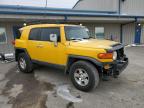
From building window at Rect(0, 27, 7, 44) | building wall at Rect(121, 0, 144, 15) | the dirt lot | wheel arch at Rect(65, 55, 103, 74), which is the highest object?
building wall at Rect(121, 0, 144, 15)

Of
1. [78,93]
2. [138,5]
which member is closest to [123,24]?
[138,5]

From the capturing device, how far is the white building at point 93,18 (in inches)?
503

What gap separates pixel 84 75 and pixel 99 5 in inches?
756

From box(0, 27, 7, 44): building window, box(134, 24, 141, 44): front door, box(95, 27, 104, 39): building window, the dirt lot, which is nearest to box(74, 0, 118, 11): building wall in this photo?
box(134, 24, 141, 44): front door

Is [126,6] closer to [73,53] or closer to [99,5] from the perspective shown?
[99,5]

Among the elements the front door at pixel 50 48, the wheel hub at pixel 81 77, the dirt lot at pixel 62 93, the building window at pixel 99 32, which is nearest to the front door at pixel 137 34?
the building window at pixel 99 32

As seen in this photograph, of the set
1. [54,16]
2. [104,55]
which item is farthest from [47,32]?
[54,16]

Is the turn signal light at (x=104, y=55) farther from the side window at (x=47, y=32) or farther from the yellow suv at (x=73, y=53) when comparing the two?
the side window at (x=47, y=32)

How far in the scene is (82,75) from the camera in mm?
5293

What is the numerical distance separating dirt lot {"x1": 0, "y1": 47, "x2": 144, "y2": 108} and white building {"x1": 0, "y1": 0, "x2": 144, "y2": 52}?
654 cm

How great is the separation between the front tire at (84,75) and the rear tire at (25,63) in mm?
2414

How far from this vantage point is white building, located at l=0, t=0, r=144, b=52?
1277cm

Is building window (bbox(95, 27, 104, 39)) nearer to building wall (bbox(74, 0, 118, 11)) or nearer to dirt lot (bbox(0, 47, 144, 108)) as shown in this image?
building wall (bbox(74, 0, 118, 11))

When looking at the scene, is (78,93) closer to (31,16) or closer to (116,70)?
(116,70)
